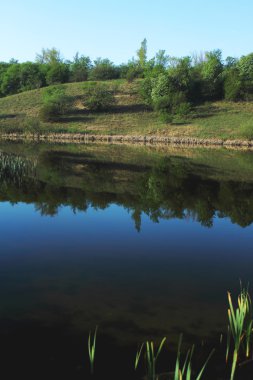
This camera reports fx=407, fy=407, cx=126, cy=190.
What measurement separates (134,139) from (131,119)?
13.4m

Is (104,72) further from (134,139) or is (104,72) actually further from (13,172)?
(13,172)

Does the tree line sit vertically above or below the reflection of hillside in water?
above

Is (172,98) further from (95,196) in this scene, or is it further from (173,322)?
(173,322)

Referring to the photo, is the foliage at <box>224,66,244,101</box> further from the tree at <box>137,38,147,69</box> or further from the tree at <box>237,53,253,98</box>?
the tree at <box>137,38,147,69</box>

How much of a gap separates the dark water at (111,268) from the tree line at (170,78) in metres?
68.5

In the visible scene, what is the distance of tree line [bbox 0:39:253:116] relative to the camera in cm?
9650

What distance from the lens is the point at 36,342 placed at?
8336mm

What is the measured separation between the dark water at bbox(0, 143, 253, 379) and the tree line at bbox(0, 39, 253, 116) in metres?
68.5

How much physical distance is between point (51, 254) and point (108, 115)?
8336 cm

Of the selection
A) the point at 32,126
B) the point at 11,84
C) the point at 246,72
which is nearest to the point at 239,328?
the point at 32,126

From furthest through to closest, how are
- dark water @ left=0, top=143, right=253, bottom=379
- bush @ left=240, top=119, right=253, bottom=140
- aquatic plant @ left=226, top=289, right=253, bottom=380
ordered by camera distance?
1. bush @ left=240, top=119, right=253, bottom=140
2. dark water @ left=0, top=143, right=253, bottom=379
3. aquatic plant @ left=226, top=289, right=253, bottom=380

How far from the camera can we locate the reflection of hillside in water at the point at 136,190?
21502mm

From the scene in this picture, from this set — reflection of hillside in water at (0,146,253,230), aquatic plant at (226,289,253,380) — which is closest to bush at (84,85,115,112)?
reflection of hillside in water at (0,146,253,230)

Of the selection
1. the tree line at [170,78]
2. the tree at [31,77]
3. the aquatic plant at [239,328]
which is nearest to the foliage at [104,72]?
the tree line at [170,78]
